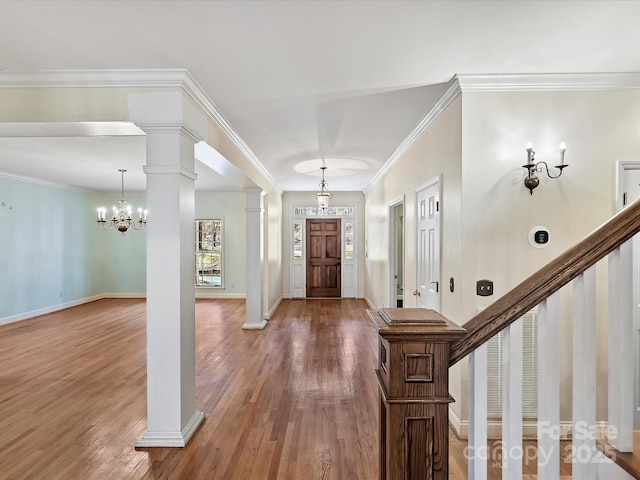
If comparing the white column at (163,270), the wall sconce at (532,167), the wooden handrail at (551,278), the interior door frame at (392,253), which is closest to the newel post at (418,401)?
the wooden handrail at (551,278)

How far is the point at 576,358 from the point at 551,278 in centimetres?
23

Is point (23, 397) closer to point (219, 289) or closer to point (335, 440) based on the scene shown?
point (335, 440)

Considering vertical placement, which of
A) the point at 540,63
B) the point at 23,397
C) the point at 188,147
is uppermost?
the point at 540,63

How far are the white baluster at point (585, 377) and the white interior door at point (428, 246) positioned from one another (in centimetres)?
221

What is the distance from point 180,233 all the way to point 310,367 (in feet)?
7.64

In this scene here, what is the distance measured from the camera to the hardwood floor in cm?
232

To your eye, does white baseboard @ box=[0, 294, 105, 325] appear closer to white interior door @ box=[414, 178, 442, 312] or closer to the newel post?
white interior door @ box=[414, 178, 442, 312]

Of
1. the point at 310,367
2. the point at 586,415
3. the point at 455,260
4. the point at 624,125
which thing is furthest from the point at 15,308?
the point at 624,125

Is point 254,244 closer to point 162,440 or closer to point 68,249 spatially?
point 162,440

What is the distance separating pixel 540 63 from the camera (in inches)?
93.7

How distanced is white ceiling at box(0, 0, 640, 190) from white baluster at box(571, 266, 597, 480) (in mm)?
1597

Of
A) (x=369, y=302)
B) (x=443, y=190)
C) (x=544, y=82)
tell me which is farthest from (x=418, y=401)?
(x=369, y=302)

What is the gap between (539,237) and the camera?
8.57 ft

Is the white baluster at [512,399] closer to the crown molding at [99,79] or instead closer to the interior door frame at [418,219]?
the interior door frame at [418,219]
